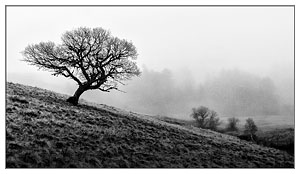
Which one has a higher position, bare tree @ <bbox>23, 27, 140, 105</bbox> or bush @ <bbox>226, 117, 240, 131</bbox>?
bare tree @ <bbox>23, 27, 140, 105</bbox>

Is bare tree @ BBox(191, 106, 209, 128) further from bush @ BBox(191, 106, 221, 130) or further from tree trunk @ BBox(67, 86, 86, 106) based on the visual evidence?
tree trunk @ BBox(67, 86, 86, 106)

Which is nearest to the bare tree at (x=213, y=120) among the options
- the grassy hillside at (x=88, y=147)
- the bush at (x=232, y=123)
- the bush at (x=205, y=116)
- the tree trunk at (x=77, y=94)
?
the bush at (x=205, y=116)

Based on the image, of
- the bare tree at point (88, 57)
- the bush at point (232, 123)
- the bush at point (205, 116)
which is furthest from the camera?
the bush at point (205, 116)

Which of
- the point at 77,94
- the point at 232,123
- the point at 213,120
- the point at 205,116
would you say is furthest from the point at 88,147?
the point at 205,116

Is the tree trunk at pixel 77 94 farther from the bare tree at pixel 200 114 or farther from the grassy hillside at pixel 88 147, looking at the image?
the bare tree at pixel 200 114

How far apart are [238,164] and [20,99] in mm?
19195

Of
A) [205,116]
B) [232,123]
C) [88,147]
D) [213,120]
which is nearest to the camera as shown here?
[88,147]

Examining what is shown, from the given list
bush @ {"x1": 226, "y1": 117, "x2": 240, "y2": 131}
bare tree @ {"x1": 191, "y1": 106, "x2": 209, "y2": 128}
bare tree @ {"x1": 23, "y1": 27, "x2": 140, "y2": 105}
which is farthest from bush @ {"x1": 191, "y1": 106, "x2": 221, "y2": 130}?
bare tree @ {"x1": 23, "y1": 27, "x2": 140, "y2": 105}

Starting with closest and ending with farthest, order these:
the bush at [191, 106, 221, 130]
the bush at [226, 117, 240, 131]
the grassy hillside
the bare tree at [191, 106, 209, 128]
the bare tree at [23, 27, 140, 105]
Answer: the grassy hillside
the bare tree at [23, 27, 140, 105]
the bush at [226, 117, 240, 131]
the bush at [191, 106, 221, 130]
the bare tree at [191, 106, 209, 128]

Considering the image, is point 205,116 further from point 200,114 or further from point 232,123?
point 232,123

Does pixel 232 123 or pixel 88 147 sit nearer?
pixel 88 147

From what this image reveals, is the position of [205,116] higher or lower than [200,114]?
lower

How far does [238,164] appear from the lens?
13.7 m

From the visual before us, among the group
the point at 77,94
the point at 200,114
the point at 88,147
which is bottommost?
the point at 200,114
